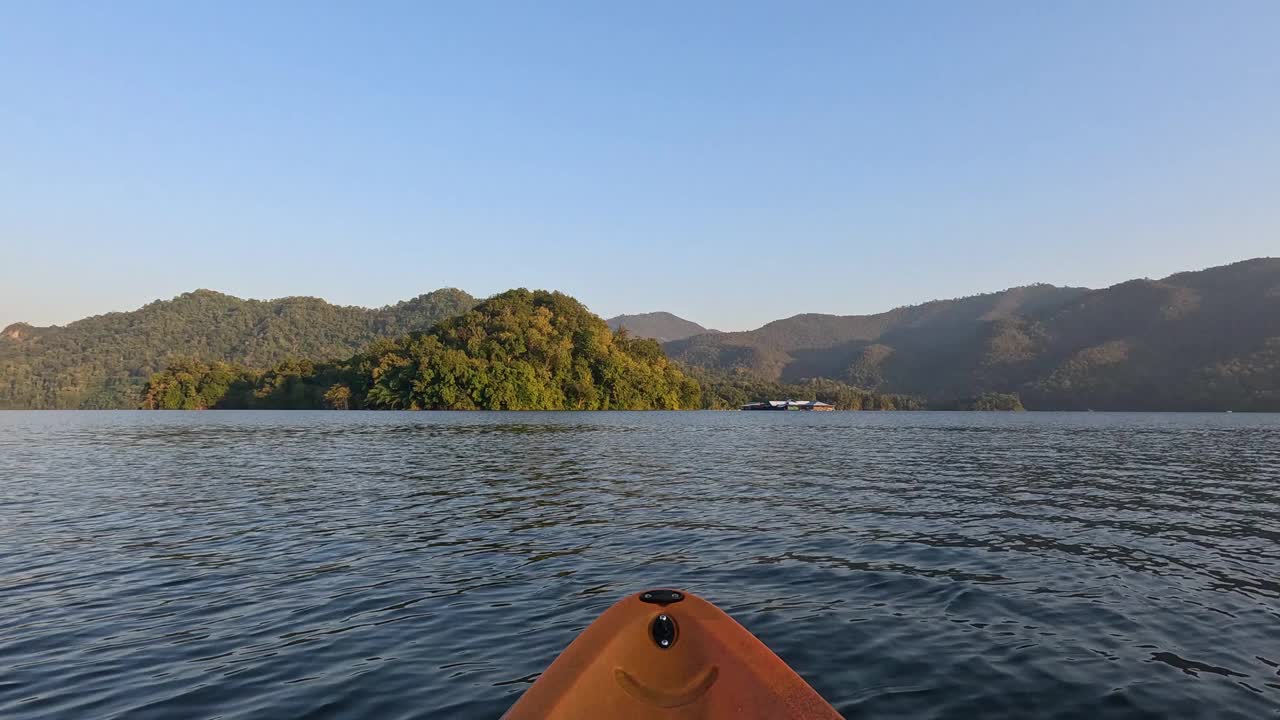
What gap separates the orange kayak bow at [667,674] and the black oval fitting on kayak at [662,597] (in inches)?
0.4

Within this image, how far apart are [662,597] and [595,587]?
5814 mm

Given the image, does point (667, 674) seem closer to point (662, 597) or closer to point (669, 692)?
point (669, 692)

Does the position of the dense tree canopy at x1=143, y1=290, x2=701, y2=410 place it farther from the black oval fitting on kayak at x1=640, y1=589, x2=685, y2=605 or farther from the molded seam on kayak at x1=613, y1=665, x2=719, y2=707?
the molded seam on kayak at x1=613, y1=665, x2=719, y2=707

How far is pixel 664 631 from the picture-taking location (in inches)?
293

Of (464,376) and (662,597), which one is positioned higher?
(464,376)

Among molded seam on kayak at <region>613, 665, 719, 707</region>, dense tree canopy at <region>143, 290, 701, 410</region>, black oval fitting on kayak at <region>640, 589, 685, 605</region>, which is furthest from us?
dense tree canopy at <region>143, 290, 701, 410</region>

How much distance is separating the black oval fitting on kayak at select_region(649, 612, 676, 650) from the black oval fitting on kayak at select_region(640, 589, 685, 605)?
0.22 meters

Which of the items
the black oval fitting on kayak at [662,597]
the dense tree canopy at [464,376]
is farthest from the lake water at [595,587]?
the dense tree canopy at [464,376]

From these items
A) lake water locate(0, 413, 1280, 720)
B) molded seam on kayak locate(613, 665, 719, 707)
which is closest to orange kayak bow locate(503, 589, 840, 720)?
molded seam on kayak locate(613, 665, 719, 707)

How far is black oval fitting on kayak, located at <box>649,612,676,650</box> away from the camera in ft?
24.1

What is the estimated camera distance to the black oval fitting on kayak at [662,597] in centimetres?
772

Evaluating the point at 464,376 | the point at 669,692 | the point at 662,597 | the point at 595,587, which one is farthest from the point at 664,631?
the point at 464,376

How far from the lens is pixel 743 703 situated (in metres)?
6.51

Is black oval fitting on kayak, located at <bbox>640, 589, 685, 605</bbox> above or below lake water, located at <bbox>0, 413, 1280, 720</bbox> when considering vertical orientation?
above
